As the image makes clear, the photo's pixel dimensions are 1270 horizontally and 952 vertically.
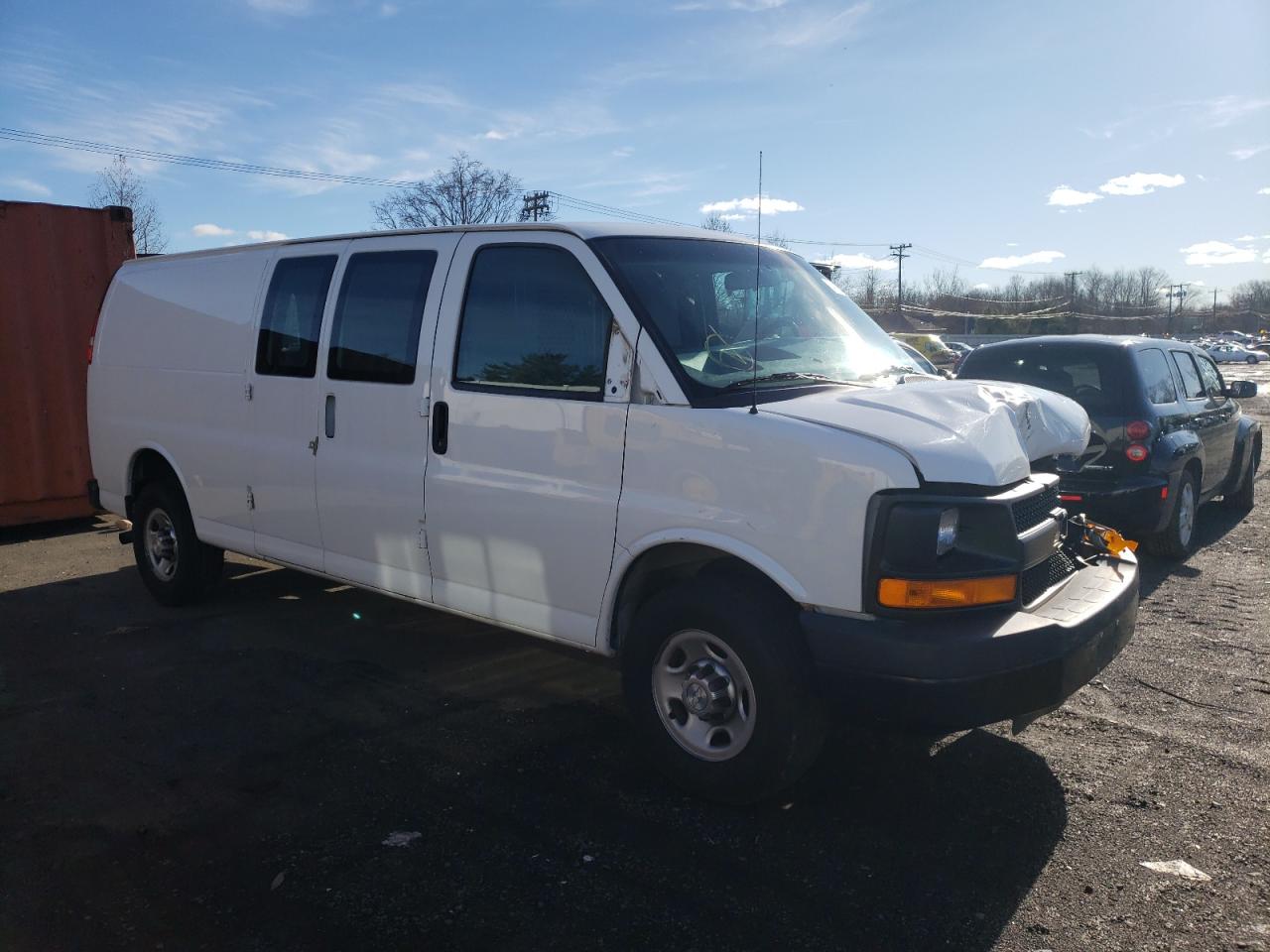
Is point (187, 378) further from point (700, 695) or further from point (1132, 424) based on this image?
point (1132, 424)

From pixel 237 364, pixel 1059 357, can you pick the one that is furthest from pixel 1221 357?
pixel 237 364

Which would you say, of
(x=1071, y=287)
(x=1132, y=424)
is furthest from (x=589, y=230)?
(x=1071, y=287)

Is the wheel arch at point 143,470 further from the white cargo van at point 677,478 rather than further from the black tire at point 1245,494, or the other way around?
the black tire at point 1245,494

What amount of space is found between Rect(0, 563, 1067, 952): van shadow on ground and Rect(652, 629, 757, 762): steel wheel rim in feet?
0.87

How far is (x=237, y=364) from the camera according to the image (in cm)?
553

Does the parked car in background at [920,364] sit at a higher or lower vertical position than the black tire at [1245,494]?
higher

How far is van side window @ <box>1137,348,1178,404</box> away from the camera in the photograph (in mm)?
7168

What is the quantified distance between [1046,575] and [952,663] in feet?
2.53

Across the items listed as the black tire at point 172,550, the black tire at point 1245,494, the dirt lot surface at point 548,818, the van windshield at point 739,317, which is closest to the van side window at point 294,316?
the black tire at point 172,550

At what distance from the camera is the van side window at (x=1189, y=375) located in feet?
26.4

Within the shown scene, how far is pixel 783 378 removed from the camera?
3.84m

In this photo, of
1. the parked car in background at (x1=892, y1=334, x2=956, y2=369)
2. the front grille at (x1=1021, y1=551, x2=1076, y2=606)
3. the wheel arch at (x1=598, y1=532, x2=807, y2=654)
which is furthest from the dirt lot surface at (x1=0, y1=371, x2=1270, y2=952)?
the parked car in background at (x1=892, y1=334, x2=956, y2=369)

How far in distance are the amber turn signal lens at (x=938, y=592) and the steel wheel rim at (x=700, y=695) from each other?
1.89 ft

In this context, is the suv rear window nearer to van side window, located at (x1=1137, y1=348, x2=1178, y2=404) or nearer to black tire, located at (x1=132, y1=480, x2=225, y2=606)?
van side window, located at (x1=1137, y1=348, x2=1178, y2=404)
